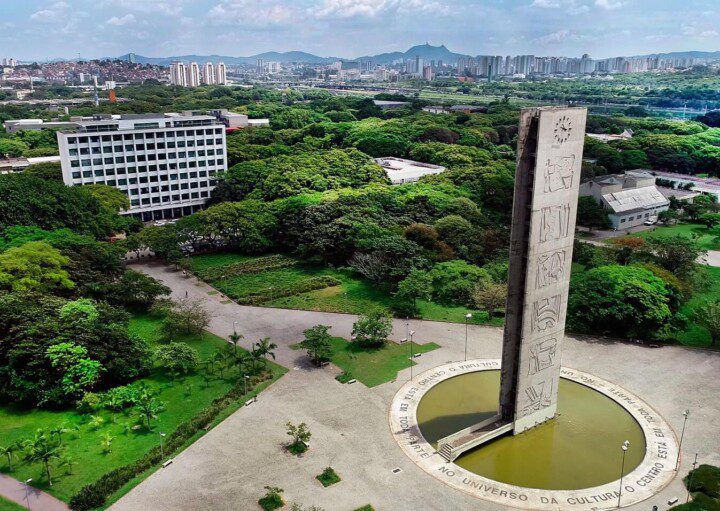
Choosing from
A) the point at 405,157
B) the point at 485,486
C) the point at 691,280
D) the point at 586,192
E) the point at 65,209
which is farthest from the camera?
the point at 405,157

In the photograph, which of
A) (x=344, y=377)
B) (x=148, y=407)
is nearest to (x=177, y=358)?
(x=148, y=407)

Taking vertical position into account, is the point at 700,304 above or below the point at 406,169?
below

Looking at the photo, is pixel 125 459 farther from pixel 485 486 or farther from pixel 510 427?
pixel 510 427

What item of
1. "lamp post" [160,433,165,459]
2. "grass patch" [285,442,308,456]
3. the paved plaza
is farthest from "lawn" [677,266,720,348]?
"lamp post" [160,433,165,459]

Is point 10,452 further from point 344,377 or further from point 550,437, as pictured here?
point 550,437

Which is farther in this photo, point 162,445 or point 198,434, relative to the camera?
point 198,434

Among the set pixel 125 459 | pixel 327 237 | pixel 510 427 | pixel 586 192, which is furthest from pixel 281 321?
pixel 586 192

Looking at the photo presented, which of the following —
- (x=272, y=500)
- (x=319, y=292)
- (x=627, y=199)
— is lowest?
(x=272, y=500)

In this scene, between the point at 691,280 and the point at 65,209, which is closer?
the point at 691,280
